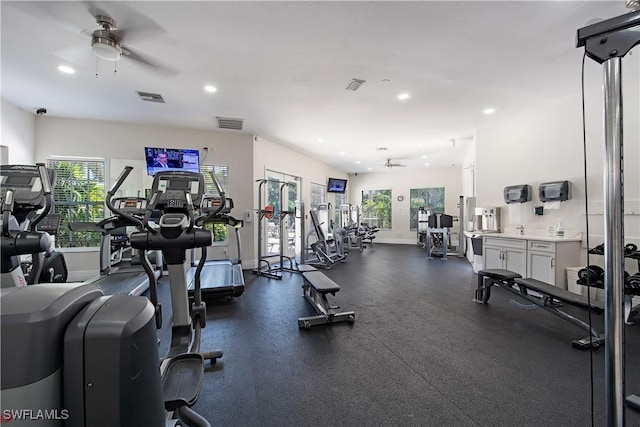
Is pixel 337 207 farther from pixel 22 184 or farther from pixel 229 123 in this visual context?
pixel 22 184

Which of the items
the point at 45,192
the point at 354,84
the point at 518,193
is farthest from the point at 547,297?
the point at 45,192

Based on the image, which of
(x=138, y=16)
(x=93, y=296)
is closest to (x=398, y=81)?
(x=138, y=16)

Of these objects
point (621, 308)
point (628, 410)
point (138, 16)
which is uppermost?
point (138, 16)

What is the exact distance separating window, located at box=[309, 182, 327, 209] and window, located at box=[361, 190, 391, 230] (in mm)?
2394

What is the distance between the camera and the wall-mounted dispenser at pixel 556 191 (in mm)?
4222

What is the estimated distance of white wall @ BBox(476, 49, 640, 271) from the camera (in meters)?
3.57

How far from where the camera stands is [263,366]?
230 cm

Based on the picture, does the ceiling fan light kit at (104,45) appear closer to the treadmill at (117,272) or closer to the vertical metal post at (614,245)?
the treadmill at (117,272)

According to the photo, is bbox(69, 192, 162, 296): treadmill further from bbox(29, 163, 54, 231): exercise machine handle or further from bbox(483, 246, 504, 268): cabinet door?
bbox(483, 246, 504, 268): cabinet door

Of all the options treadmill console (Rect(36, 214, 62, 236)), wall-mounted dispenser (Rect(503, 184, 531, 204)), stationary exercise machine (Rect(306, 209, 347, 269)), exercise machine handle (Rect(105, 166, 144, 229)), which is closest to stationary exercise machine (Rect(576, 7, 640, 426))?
exercise machine handle (Rect(105, 166, 144, 229))

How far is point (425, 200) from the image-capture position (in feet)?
35.2

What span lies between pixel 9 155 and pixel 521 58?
7117mm

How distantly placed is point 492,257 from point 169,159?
609cm

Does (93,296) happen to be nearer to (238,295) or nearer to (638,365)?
(238,295)
